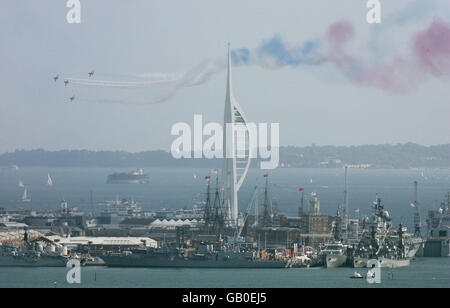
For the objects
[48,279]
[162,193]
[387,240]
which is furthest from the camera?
[162,193]

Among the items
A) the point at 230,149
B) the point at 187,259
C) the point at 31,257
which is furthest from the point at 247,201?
the point at 31,257

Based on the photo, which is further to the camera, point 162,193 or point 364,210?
point 162,193

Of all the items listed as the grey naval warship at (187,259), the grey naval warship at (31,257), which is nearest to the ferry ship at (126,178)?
the grey naval warship at (31,257)

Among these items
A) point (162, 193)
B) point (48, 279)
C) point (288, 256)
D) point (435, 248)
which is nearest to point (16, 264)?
point (48, 279)

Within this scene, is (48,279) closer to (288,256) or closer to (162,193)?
(288,256)

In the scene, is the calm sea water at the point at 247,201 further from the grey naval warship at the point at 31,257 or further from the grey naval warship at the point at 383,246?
the grey naval warship at the point at 31,257

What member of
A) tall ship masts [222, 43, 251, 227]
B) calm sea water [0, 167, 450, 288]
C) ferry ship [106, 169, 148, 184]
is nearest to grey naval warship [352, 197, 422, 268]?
calm sea water [0, 167, 450, 288]
